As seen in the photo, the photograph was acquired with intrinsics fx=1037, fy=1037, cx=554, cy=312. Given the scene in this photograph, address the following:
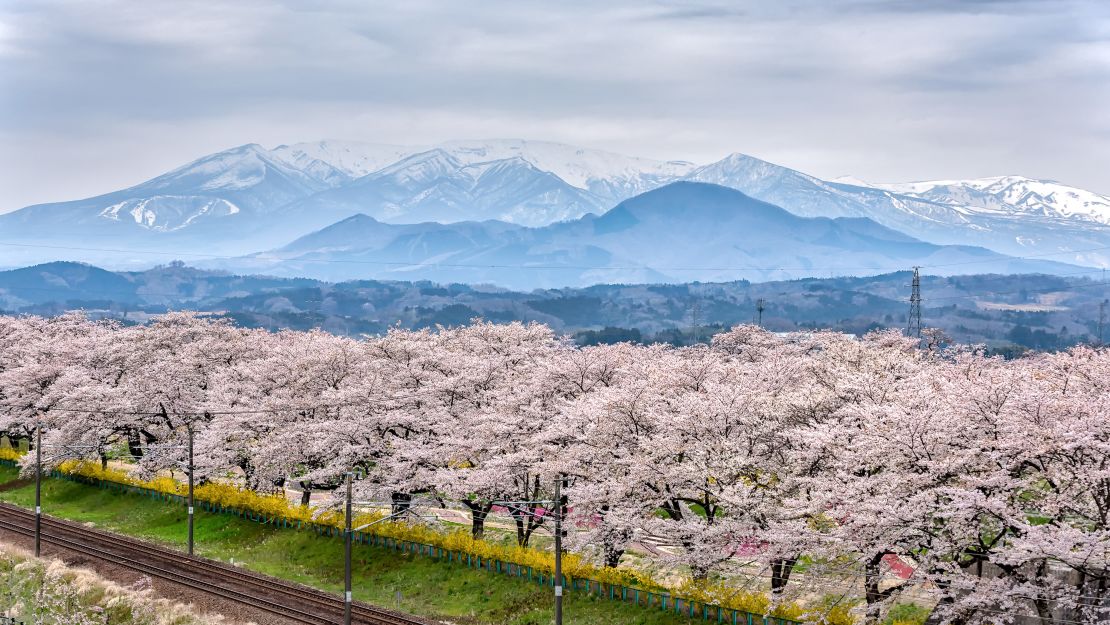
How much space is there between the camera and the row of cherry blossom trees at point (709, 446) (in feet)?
137

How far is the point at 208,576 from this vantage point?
62719 mm

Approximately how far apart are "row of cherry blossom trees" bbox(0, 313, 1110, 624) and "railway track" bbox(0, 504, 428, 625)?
29.0ft

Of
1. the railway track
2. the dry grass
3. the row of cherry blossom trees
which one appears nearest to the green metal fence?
the row of cherry blossom trees

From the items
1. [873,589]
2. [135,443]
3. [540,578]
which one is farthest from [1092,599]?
[135,443]

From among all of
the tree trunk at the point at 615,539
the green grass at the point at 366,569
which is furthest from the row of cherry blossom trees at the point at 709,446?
the green grass at the point at 366,569

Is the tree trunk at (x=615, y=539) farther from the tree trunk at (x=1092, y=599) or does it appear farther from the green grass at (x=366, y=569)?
the tree trunk at (x=1092, y=599)

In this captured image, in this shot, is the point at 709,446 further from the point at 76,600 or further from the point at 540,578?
the point at 76,600

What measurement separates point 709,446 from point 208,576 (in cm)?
3165

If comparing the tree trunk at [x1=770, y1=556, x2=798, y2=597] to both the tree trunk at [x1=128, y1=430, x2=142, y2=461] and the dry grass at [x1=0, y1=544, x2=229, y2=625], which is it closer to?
the dry grass at [x1=0, y1=544, x2=229, y2=625]

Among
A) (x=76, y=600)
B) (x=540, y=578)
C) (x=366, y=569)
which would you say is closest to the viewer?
(x=540, y=578)

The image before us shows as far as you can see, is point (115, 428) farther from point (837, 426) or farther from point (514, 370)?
point (837, 426)

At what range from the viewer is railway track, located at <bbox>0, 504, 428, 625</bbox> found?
54562 millimetres

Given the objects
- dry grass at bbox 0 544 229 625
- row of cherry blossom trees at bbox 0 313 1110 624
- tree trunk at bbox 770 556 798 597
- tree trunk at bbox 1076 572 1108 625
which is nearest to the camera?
tree trunk at bbox 1076 572 1108 625

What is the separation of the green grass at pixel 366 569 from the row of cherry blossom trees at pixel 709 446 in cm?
392
